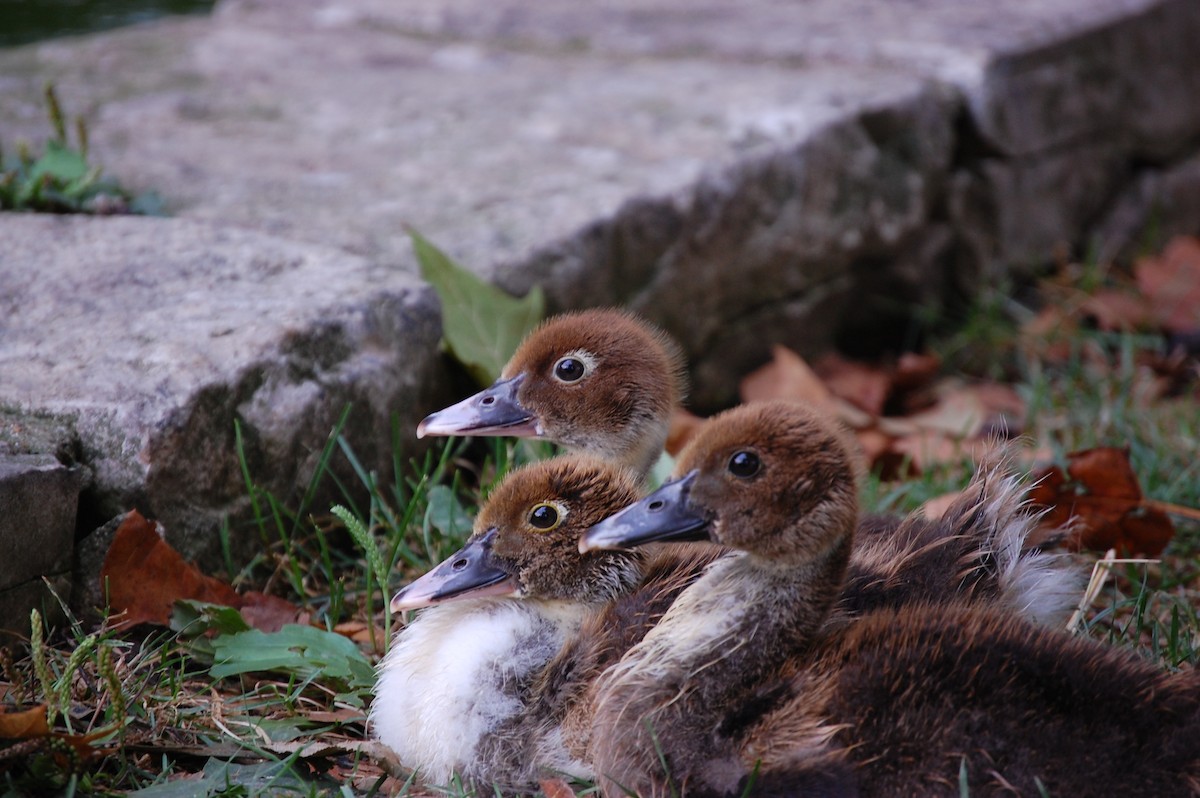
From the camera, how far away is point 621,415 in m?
3.02

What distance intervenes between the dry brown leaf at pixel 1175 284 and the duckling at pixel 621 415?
9.03 feet

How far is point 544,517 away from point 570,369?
53 centimetres

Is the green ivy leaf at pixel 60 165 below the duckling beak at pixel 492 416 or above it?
above

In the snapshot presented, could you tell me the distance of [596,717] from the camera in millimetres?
2314

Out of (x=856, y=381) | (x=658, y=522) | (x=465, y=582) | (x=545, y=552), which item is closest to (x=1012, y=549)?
(x=658, y=522)

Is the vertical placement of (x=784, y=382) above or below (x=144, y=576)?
below

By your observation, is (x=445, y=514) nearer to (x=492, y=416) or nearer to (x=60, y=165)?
(x=492, y=416)

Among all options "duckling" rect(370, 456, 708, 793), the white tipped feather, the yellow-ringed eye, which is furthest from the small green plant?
the white tipped feather

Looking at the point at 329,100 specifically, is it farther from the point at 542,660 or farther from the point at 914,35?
the point at 542,660

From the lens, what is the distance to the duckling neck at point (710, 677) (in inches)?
86.9

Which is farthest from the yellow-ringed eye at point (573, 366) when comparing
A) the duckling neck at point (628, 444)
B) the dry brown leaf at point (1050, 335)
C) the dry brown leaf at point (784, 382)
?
the dry brown leaf at point (1050, 335)

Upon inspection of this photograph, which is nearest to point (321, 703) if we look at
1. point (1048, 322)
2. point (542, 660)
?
point (542, 660)

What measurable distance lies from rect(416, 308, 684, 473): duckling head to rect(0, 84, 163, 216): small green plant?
5.09ft

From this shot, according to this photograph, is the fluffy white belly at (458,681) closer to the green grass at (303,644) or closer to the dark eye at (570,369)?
the green grass at (303,644)
